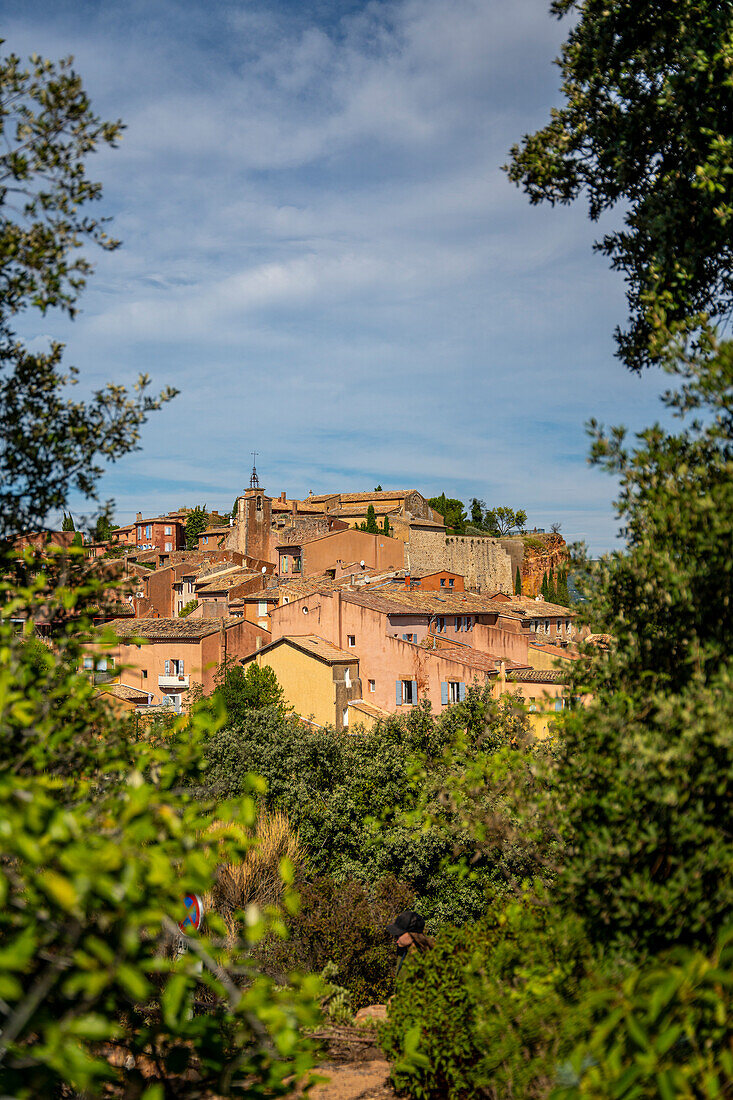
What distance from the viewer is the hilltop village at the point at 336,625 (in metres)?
35.8

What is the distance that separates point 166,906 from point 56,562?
382cm

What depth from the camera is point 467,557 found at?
81.3 m

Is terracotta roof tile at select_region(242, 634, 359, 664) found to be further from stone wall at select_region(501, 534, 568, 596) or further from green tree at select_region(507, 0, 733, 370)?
stone wall at select_region(501, 534, 568, 596)

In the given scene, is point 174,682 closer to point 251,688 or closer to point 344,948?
point 251,688

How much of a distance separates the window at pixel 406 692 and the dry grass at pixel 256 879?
15355 millimetres

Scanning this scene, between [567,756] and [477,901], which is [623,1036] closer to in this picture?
[567,756]

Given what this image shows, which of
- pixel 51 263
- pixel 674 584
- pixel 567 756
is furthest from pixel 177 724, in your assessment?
pixel 51 263

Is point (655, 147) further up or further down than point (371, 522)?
further down

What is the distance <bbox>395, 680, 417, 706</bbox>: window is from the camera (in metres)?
35.9

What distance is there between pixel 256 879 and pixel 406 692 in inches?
692

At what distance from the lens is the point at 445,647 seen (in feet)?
127

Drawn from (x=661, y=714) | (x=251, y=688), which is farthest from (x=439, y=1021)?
(x=251, y=688)

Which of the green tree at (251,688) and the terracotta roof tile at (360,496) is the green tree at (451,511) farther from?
the green tree at (251,688)

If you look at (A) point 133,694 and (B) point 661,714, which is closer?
(B) point 661,714
